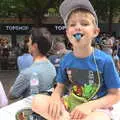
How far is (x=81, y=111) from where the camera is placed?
2.70 metres

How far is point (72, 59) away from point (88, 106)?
1.29ft

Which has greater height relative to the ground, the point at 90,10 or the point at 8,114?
the point at 90,10

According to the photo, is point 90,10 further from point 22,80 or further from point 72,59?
point 22,80

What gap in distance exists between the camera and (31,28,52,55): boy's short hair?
4.16 metres

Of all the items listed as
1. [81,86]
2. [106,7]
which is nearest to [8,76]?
[106,7]

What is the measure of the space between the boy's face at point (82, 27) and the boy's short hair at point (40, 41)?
4.24ft

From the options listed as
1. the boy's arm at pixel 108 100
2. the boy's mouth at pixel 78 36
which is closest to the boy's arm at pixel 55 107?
the boy's arm at pixel 108 100

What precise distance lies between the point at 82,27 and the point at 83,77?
35 cm

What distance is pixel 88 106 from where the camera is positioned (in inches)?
108

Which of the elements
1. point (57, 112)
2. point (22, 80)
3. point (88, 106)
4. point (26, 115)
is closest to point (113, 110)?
point (88, 106)

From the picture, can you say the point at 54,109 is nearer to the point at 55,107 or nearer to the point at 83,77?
the point at 55,107

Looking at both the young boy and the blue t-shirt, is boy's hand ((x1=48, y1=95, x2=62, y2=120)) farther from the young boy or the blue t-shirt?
the blue t-shirt

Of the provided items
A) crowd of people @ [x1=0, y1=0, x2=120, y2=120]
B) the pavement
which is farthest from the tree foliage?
crowd of people @ [x1=0, y1=0, x2=120, y2=120]

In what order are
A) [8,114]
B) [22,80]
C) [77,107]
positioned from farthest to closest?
[22,80] → [8,114] → [77,107]
